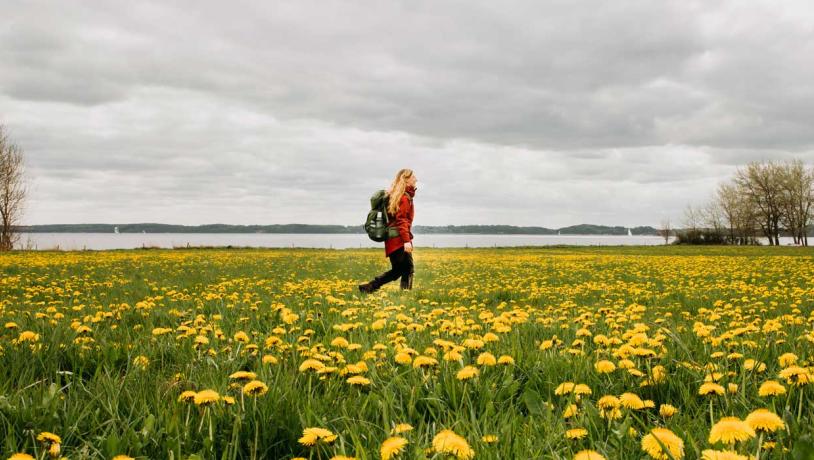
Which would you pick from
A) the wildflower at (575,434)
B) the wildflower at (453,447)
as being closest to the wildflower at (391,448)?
the wildflower at (453,447)

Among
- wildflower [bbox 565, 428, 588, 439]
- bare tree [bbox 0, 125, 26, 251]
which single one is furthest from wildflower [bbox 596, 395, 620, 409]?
bare tree [bbox 0, 125, 26, 251]

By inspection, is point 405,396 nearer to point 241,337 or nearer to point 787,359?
point 241,337

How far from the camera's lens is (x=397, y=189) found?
984 centimetres

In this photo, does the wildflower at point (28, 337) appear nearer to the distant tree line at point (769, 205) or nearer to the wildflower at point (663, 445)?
the wildflower at point (663, 445)

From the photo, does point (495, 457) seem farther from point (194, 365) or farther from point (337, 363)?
point (194, 365)

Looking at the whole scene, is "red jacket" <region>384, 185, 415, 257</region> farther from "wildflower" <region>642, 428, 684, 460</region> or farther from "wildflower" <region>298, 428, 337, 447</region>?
"wildflower" <region>642, 428, 684, 460</region>

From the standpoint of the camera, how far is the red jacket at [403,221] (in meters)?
9.84

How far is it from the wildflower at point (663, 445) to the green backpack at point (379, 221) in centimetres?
806

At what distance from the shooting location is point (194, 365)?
363 centimetres

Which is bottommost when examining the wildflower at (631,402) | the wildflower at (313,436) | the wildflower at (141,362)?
the wildflower at (141,362)

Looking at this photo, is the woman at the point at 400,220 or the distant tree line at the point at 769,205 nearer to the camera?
the woman at the point at 400,220

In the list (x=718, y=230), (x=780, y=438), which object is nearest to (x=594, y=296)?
(x=780, y=438)

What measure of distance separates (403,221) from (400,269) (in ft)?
3.26

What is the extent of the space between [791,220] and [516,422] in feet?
268
